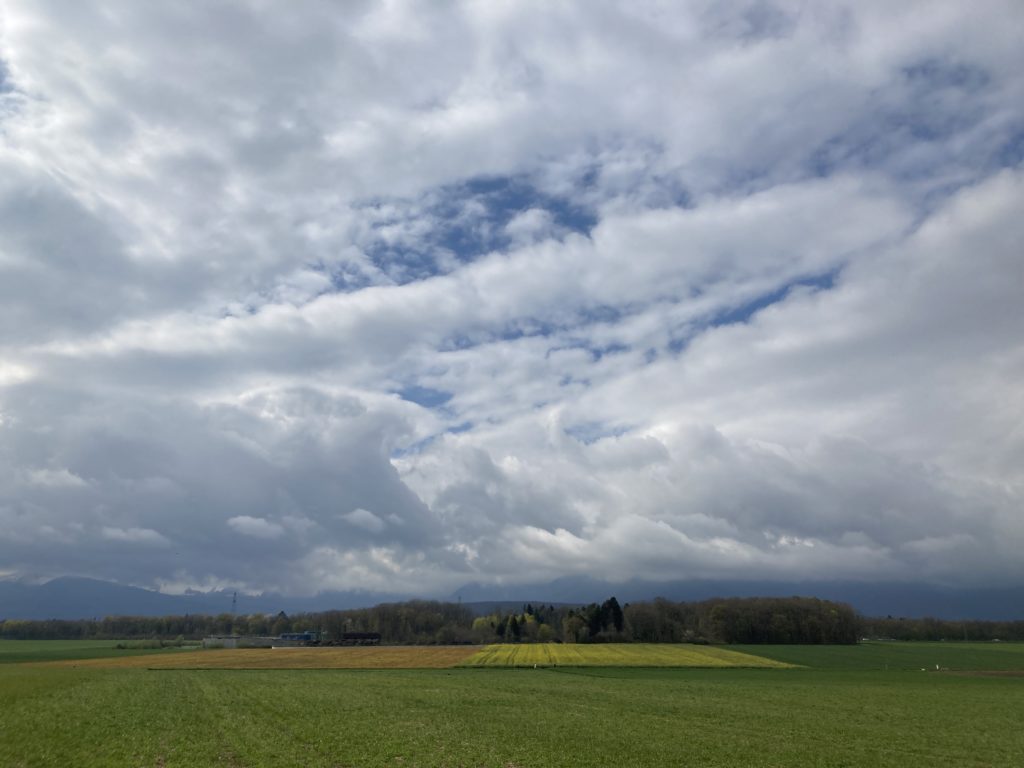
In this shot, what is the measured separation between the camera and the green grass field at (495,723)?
3070 centimetres

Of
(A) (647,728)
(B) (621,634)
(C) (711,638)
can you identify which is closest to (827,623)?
(C) (711,638)

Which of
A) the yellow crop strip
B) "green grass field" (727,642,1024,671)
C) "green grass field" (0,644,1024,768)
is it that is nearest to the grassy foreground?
"green grass field" (0,644,1024,768)

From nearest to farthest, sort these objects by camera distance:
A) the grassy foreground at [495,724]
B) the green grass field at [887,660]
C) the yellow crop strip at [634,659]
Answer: the grassy foreground at [495,724]
the yellow crop strip at [634,659]
the green grass field at [887,660]

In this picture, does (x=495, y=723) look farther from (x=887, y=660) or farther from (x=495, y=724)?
(x=887, y=660)

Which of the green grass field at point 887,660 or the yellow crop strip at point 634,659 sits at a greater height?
the yellow crop strip at point 634,659

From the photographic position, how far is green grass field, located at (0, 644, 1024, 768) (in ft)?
101

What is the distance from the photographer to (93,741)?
33656 mm

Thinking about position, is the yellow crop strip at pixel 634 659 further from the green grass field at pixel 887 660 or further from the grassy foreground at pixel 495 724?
the grassy foreground at pixel 495 724

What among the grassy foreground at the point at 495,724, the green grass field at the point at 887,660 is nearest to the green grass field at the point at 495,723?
the grassy foreground at the point at 495,724

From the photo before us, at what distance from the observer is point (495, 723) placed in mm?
40750

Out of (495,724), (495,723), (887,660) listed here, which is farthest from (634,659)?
(495,724)

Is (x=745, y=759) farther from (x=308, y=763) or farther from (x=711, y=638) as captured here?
(x=711, y=638)

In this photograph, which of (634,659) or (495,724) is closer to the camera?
(495,724)

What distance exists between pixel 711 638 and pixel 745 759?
158013 mm
